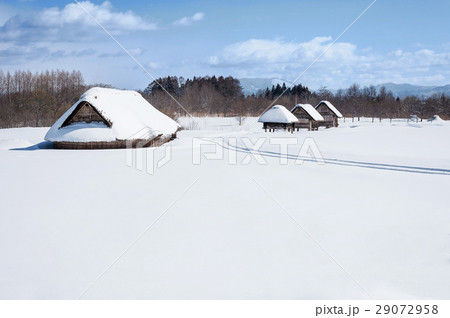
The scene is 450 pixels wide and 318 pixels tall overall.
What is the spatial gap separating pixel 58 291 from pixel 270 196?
18.1 feet

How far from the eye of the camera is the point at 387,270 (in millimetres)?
4852

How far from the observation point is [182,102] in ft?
230

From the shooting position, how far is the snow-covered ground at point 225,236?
14.7 feet

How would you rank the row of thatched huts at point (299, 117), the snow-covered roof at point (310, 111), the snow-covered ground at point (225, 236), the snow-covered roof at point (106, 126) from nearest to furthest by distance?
the snow-covered ground at point (225, 236)
the snow-covered roof at point (106, 126)
the row of thatched huts at point (299, 117)
the snow-covered roof at point (310, 111)

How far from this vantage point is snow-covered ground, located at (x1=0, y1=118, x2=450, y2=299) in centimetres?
449

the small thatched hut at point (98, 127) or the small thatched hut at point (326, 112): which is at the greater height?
the small thatched hut at point (326, 112)

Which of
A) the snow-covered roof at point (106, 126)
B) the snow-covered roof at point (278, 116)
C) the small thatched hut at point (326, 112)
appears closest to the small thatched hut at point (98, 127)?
the snow-covered roof at point (106, 126)

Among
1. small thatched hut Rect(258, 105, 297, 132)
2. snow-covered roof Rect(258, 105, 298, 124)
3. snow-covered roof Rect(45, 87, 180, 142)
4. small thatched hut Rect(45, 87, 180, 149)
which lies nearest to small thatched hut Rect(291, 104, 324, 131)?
small thatched hut Rect(258, 105, 297, 132)

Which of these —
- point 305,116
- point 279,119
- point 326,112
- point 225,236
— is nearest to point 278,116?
point 279,119

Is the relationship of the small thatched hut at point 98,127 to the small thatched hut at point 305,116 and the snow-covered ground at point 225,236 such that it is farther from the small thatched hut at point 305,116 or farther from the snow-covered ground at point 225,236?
the small thatched hut at point 305,116

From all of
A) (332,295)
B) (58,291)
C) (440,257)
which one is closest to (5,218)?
(58,291)

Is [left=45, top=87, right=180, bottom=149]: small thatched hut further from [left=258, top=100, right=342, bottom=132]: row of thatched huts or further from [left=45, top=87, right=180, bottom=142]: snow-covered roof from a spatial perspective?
[left=258, top=100, right=342, bottom=132]: row of thatched huts

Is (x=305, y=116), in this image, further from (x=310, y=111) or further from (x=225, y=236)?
(x=225, y=236)
